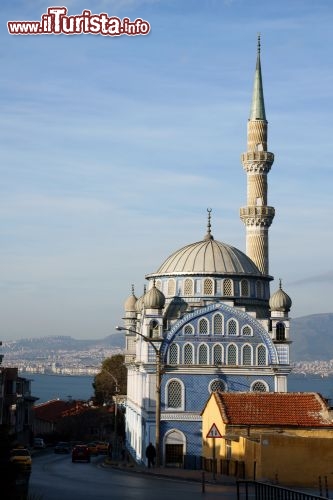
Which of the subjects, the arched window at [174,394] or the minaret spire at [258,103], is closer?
the arched window at [174,394]

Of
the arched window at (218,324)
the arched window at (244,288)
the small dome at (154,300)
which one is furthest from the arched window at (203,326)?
the arched window at (244,288)

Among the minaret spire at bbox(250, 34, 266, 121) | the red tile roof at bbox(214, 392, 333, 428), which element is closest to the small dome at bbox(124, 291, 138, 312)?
the minaret spire at bbox(250, 34, 266, 121)

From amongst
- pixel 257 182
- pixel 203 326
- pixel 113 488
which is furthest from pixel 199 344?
pixel 113 488

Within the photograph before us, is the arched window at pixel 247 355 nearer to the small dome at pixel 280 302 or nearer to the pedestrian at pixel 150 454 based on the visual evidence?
the small dome at pixel 280 302

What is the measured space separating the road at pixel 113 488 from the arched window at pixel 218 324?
14.9m

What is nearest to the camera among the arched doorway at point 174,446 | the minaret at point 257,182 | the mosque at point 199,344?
the arched doorway at point 174,446

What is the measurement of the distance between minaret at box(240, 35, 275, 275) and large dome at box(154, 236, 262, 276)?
10055mm

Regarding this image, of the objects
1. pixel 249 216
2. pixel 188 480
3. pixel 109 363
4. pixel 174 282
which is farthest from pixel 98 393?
pixel 188 480

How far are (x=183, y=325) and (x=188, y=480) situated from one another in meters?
18.0

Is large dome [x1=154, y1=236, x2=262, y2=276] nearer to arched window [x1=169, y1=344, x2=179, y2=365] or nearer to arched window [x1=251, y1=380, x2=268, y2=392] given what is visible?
arched window [x1=169, y1=344, x2=179, y2=365]

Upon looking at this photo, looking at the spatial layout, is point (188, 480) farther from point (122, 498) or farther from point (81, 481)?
point (122, 498)

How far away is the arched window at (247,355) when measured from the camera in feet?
180

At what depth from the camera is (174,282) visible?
201ft

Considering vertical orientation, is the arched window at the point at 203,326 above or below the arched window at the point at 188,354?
above
